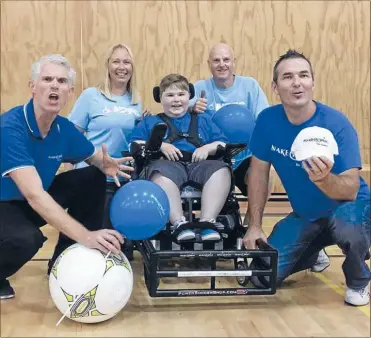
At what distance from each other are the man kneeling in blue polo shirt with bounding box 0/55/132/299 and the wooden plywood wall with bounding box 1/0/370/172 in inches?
101

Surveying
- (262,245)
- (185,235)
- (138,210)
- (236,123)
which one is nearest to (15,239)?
(138,210)

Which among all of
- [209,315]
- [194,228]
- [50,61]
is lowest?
[209,315]

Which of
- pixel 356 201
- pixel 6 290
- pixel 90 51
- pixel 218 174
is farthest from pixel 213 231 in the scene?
pixel 90 51

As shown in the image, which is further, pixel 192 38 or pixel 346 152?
pixel 192 38

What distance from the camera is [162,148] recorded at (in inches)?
134

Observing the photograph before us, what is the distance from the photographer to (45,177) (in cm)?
Answer: 308

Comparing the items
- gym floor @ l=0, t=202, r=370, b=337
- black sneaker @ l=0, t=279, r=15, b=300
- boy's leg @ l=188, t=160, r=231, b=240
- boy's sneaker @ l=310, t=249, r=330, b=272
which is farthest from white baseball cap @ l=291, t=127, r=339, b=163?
black sneaker @ l=0, t=279, r=15, b=300

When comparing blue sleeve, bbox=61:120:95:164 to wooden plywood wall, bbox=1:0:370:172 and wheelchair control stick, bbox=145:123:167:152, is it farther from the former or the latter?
wooden plywood wall, bbox=1:0:370:172

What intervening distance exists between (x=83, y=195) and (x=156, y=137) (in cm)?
56

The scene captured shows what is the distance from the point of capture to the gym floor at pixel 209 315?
257cm

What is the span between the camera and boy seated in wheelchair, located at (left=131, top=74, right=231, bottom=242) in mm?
3184

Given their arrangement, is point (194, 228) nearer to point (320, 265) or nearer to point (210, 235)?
point (210, 235)

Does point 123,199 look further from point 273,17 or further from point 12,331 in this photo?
point 273,17

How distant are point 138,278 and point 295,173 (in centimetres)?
118
